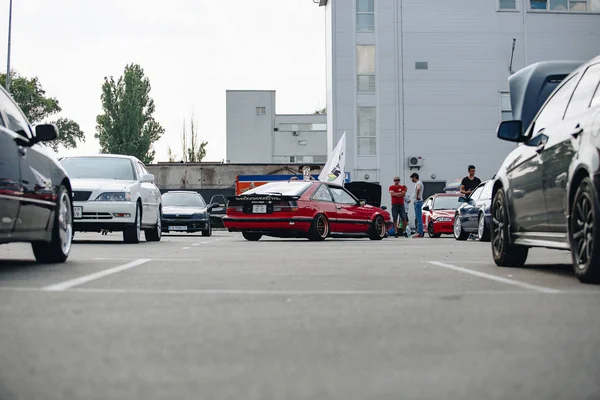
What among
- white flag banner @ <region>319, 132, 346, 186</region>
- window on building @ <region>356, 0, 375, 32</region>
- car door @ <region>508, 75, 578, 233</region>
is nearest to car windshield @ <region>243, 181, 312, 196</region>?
white flag banner @ <region>319, 132, 346, 186</region>

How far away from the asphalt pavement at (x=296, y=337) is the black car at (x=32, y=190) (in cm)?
68

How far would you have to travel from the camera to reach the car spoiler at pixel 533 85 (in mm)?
12461

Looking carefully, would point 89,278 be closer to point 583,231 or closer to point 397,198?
point 583,231

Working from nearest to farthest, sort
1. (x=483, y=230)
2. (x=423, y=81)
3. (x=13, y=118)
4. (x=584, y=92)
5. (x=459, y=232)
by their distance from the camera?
(x=584, y=92), (x=13, y=118), (x=483, y=230), (x=459, y=232), (x=423, y=81)

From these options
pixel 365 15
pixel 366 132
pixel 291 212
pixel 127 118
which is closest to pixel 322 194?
pixel 291 212

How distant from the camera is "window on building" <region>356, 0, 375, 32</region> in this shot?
4322 cm

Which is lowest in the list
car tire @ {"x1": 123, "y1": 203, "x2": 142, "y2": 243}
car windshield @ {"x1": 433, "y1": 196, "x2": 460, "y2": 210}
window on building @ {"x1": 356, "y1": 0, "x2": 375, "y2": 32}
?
car tire @ {"x1": 123, "y1": 203, "x2": 142, "y2": 243}

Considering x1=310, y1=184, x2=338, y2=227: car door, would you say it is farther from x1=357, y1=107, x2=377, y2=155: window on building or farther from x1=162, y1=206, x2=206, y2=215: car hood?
x1=357, y1=107, x2=377, y2=155: window on building

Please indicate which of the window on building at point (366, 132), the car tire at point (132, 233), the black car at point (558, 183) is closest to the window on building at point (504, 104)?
the window on building at point (366, 132)

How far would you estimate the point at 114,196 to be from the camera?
15727mm

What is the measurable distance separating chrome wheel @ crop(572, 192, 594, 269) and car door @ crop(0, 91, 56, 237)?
448cm

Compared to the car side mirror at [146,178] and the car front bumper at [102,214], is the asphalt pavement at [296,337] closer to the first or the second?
the car front bumper at [102,214]

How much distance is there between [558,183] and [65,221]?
4843 millimetres

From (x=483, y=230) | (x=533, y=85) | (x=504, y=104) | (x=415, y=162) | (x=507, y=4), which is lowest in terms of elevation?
(x=483, y=230)
